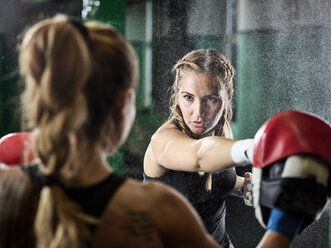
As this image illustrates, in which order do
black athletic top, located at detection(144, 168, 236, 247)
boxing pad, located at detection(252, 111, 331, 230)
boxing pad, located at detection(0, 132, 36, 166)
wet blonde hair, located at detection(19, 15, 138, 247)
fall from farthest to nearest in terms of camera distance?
1. black athletic top, located at detection(144, 168, 236, 247)
2. boxing pad, located at detection(0, 132, 36, 166)
3. boxing pad, located at detection(252, 111, 331, 230)
4. wet blonde hair, located at detection(19, 15, 138, 247)

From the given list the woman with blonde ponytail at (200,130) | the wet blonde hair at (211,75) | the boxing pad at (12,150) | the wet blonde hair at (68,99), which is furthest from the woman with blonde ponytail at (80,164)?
the wet blonde hair at (211,75)

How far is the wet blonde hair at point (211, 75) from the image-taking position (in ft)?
5.07

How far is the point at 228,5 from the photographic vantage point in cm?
155

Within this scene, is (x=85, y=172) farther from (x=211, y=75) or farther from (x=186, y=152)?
(x=211, y=75)

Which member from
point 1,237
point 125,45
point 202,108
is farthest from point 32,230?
point 202,108

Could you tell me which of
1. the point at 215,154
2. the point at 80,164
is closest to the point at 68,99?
the point at 80,164

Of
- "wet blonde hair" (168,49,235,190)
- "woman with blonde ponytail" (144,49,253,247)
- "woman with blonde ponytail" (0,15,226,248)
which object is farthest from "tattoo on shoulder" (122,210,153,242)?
"wet blonde hair" (168,49,235,190)

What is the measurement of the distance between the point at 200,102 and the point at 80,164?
0.97 m

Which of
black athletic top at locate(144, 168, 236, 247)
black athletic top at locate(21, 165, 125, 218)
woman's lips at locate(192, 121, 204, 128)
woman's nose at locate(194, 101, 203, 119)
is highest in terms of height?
black athletic top at locate(21, 165, 125, 218)

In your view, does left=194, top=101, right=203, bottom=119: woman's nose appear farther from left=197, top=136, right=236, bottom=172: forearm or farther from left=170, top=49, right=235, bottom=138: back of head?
left=197, top=136, right=236, bottom=172: forearm

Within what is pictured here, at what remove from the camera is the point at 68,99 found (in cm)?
56

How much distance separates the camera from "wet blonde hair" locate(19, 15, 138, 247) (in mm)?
556

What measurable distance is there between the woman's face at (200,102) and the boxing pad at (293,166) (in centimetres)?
70

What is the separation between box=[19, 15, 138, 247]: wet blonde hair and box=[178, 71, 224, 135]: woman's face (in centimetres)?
→ 94
